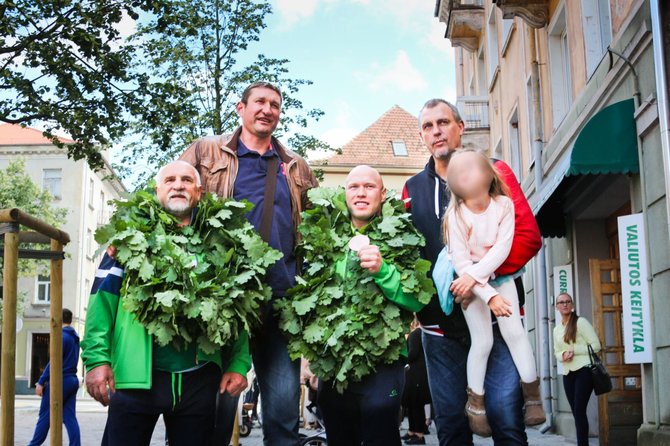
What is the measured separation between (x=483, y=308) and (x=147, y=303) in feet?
5.36

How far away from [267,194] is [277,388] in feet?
3.69

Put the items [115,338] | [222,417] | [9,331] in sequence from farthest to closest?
1. [9,331]
2. [222,417]
3. [115,338]

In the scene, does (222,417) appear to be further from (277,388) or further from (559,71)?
(559,71)

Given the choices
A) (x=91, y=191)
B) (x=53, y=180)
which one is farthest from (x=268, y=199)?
(x=91, y=191)

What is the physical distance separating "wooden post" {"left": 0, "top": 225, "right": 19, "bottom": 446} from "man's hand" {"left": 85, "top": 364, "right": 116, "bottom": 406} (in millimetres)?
1302

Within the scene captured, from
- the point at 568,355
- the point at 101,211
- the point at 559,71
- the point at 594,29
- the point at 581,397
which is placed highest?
the point at 101,211

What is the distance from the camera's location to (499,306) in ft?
12.3

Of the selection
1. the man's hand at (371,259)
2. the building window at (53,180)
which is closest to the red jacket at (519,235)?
the man's hand at (371,259)

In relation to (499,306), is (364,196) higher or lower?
higher

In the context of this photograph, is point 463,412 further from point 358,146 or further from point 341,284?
point 358,146

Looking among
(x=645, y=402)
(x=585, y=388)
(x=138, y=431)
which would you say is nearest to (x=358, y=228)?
(x=138, y=431)

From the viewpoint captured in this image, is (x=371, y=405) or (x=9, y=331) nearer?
(x=371, y=405)

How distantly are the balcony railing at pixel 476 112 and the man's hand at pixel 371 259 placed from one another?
21.0m

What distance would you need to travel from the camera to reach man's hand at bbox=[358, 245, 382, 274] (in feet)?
→ 13.8
